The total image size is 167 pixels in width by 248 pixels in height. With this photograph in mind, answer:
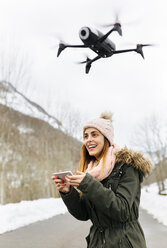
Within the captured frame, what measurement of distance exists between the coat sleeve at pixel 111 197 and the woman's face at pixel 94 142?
40 cm

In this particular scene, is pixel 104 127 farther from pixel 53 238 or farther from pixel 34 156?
pixel 34 156

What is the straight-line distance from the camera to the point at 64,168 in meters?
36.5

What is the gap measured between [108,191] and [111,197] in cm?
5

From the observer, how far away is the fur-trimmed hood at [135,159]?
2.21m

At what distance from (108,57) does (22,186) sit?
2092 centimetres

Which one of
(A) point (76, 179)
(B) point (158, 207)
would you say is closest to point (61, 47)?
(A) point (76, 179)

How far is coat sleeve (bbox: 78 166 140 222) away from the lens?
1.99 meters

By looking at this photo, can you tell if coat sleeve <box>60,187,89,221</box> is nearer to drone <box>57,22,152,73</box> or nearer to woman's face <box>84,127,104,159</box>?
woman's face <box>84,127,104,159</box>

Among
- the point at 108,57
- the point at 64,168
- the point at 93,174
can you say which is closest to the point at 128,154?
the point at 93,174

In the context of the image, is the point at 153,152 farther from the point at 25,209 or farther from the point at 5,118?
the point at 25,209

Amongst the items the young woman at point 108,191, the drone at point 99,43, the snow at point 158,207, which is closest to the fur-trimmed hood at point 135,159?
the young woman at point 108,191

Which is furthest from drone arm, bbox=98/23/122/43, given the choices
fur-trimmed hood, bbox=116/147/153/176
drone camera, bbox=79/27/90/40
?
fur-trimmed hood, bbox=116/147/153/176

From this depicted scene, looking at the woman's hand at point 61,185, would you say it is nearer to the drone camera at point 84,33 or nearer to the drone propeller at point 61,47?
the drone camera at point 84,33

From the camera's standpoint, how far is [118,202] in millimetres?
2016
